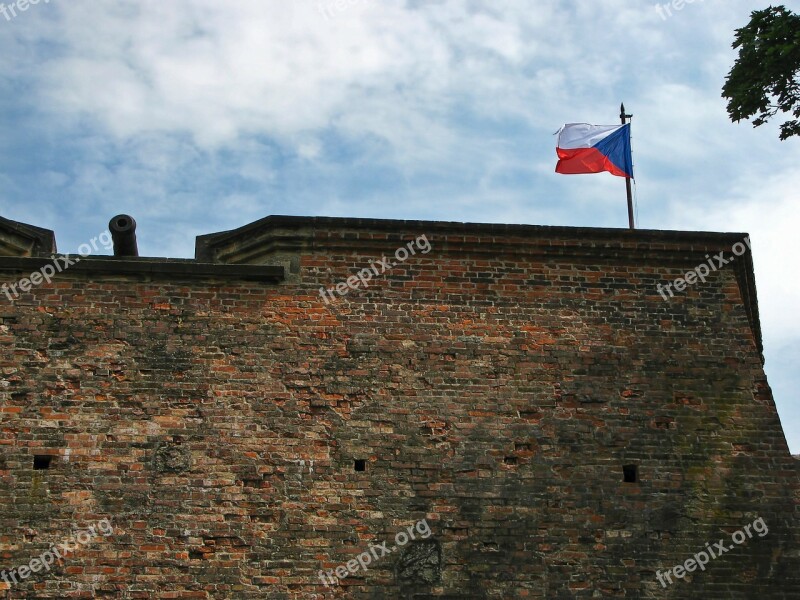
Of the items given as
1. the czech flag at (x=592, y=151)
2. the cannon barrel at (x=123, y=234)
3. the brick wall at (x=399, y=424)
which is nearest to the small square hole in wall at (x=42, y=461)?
the brick wall at (x=399, y=424)

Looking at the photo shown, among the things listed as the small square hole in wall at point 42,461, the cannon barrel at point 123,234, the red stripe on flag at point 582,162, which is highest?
the red stripe on flag at point 582,162

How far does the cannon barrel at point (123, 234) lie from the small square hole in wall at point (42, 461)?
88.4 inches

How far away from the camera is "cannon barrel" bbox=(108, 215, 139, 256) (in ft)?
32.1

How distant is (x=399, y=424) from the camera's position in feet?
30.8

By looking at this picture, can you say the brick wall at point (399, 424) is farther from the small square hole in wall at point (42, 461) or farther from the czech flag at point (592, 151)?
the czech flag at point (592, 151)

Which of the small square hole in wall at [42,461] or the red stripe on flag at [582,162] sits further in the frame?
the red stripe on flag at [582,162]

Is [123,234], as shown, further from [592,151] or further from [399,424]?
[592,151]

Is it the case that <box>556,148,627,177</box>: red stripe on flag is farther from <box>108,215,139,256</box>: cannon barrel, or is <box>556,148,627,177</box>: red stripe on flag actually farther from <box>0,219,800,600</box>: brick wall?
<box>108,215,139,256</box>: cannon barrel

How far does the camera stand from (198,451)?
9.05 m

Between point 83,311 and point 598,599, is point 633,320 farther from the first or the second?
point 83,311

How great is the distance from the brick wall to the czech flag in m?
2.01

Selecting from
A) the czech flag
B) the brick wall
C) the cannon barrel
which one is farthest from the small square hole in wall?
the czech flag

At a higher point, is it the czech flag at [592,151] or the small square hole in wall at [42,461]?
the czech flag at [592,151]

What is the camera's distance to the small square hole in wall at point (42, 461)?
8.87 m
